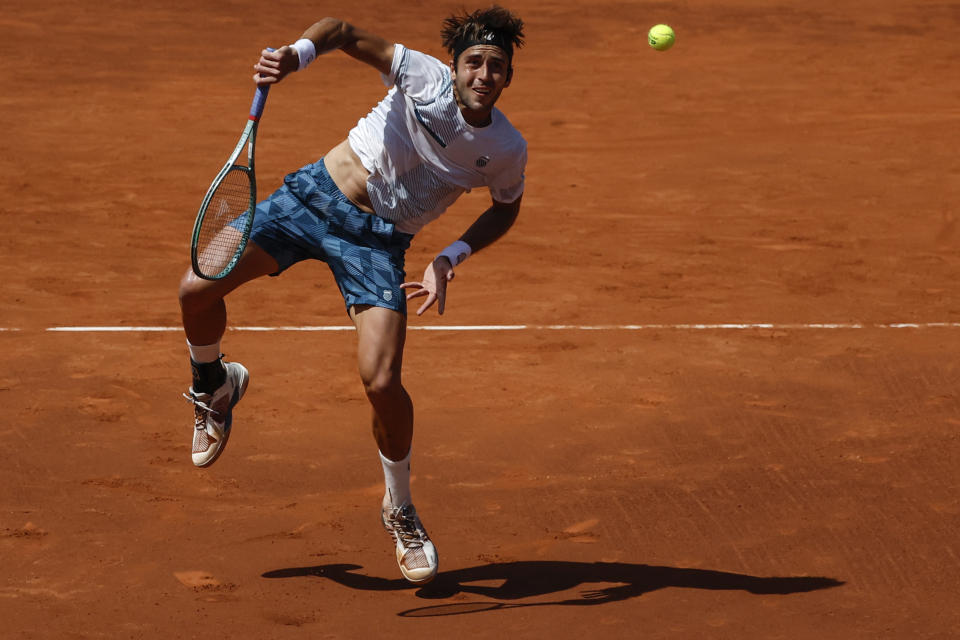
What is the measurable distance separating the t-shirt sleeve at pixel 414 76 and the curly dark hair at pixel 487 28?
0.44 ft

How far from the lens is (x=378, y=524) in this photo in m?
6.64

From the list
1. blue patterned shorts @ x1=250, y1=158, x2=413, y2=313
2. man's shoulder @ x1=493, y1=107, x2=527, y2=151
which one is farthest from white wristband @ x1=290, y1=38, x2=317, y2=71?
man's shoulder @ x1=493, y1=107, x2=527, y2=151

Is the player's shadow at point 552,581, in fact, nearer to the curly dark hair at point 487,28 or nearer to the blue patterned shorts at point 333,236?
the blue patterned shorts at point 333,236

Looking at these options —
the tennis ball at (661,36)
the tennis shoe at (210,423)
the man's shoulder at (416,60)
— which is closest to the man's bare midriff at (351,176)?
the man's shoulder at (416,60)

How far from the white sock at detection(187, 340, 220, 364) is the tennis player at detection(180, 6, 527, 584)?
0.15 meters

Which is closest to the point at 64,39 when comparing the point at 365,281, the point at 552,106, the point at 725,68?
the point at 552,106

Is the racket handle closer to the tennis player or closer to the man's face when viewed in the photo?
the tennis player

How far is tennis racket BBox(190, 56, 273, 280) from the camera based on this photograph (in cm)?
569

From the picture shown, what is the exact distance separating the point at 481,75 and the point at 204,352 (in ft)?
6.22

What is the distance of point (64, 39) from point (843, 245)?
11.6m

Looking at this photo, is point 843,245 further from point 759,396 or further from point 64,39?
point 64,39

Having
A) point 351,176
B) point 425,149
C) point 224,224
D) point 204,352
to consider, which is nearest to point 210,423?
point 204,352

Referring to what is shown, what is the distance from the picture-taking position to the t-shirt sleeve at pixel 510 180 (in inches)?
232

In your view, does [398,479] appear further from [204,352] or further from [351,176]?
[351,176]
